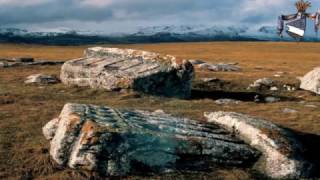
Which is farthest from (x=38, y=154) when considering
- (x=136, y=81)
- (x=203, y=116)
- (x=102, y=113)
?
(x=136, y=81)

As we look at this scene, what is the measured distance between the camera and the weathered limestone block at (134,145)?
21359 millimetres

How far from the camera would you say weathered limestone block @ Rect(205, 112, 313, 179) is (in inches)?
890

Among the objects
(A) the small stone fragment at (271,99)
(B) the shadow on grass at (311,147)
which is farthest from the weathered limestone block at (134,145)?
(A) the small stone fragment at (271,99)

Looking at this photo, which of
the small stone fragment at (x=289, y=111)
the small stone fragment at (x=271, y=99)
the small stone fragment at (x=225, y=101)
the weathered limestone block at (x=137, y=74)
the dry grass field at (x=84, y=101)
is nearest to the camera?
the dry grass field at (x=84, y=101)

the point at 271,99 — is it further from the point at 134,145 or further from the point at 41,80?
the point at 134,145

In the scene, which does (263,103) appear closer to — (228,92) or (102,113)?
(228,92)

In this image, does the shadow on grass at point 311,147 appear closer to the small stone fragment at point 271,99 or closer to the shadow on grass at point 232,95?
the small stone fragment at point 271,99

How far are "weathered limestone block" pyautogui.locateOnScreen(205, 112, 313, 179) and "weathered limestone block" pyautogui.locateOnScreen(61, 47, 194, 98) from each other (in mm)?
15730

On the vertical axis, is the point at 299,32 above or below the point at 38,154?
above

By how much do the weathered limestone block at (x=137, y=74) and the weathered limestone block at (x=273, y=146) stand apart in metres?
15.7

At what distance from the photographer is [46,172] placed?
70.0 ft

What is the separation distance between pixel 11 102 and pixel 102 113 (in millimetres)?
12572

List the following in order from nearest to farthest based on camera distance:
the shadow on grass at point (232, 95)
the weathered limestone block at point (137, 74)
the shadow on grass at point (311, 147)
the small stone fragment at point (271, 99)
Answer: the shadow on grass at point (311, 147) → the small stone fragment at point (271, 99) → the weathered limestone block at point (137, 74) → the shadow on grass at point (232, 95)

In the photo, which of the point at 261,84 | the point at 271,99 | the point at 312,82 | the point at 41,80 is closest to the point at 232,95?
the point at 271,99
